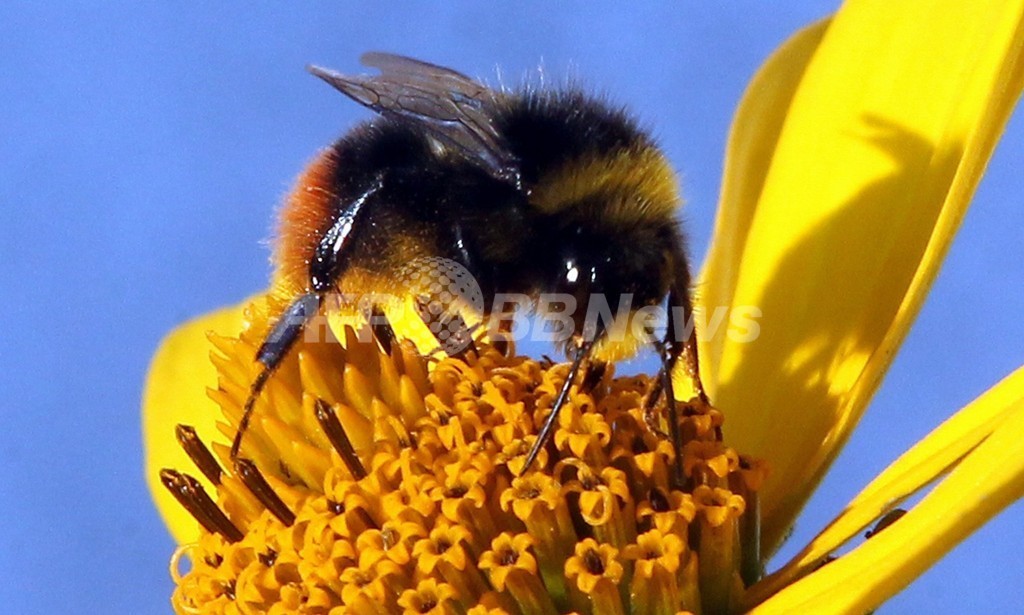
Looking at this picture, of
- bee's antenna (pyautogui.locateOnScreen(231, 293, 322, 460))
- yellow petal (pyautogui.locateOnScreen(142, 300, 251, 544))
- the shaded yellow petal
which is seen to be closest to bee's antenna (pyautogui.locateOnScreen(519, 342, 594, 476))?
bee's antenna (pyautogui.locateOnScreen(231, 293, 322, 460))

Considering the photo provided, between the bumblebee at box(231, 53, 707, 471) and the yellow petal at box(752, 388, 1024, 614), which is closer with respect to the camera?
the yellow petal at box(752, 388, 1024, 614)

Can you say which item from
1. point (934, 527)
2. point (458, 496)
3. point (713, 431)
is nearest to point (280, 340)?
point (458, 496)

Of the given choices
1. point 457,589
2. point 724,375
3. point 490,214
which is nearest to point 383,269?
point 490,214

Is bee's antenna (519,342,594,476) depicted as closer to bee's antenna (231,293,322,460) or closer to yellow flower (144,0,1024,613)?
yellow flower (144,0,1024,613)

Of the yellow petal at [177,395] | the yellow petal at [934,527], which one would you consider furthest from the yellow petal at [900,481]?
the yellow petal at [177,395]

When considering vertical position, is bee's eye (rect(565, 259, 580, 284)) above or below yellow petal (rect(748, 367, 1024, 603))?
above

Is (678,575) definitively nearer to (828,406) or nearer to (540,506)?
(540,506)
